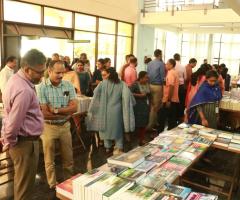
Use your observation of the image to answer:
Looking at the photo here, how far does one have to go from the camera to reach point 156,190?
2.03 metres

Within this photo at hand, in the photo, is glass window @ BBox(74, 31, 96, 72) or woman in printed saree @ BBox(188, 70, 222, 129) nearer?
woman in printed saree @ BBox(188, 70, 222, 129)

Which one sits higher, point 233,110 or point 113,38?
point 113,38

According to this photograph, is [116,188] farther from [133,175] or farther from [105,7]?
[105,7]

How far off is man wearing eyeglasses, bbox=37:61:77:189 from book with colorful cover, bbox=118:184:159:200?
1.52 meters

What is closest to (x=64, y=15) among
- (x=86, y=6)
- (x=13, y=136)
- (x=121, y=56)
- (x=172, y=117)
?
(x=86, y=6)

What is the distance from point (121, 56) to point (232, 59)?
9.89 meters

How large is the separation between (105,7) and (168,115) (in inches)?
228

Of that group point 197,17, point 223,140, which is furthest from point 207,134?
point 197,17

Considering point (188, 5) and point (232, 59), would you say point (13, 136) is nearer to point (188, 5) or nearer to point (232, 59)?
point (188, 5)

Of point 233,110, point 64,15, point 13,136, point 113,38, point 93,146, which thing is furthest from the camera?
point 113,38

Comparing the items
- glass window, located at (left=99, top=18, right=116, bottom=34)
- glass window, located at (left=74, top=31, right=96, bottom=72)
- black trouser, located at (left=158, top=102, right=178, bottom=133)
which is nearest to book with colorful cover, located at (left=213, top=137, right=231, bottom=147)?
black trouser, located at (left=158, top=102, right=178, bottom=133)

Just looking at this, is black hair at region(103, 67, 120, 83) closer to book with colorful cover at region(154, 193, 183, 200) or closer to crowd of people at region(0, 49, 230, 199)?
crowd of people at region(0, 49, 230, 199)

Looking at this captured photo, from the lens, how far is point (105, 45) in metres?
11.5

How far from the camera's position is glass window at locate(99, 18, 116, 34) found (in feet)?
36.2
